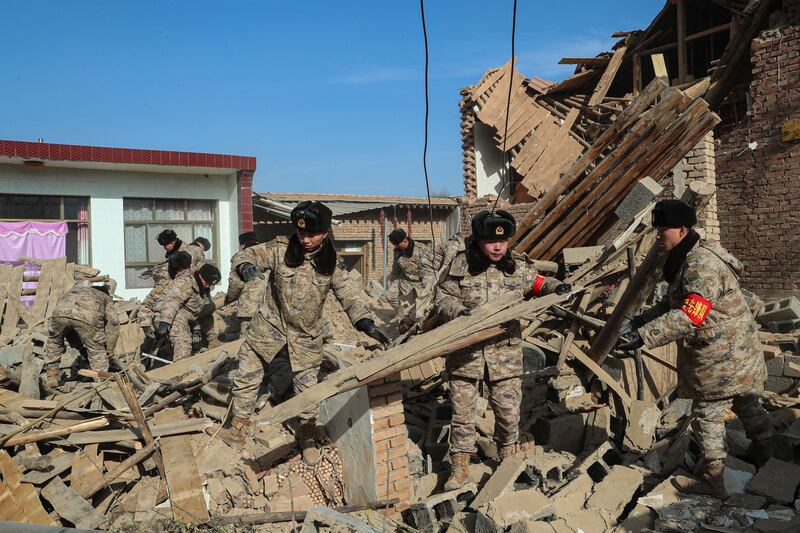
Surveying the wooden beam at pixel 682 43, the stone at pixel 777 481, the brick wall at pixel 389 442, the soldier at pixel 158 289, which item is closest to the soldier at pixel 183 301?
the soldier at pixel 158 289

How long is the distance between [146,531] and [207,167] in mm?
9585

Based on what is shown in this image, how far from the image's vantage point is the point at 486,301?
173 inches

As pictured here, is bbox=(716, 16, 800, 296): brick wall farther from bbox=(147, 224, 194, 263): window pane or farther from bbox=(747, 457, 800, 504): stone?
bbox=(147, 224, 194, 263): window pane

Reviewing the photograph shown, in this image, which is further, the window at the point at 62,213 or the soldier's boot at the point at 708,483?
the window at the point at 62,213

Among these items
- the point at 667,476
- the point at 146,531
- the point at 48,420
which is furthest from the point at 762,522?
the point at 48,420

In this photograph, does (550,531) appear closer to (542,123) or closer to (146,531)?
(146,531)

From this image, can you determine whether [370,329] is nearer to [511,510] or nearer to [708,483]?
[511,510]

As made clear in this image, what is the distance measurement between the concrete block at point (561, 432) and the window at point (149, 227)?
9.53 m

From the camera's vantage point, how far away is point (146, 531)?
3.67m

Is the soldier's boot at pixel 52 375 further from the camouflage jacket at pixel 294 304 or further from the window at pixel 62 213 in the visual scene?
the window at pixel 62 213

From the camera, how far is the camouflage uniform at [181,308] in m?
7.55

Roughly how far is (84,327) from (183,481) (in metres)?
3.43

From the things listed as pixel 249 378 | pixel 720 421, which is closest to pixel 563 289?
pixel 720 421

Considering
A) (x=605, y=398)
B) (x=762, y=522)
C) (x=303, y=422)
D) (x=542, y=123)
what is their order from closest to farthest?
1. (x=762, y=522)
2. (x=303, y=422)
3. (x=605, y=398)
4. (x=542, y=123)
